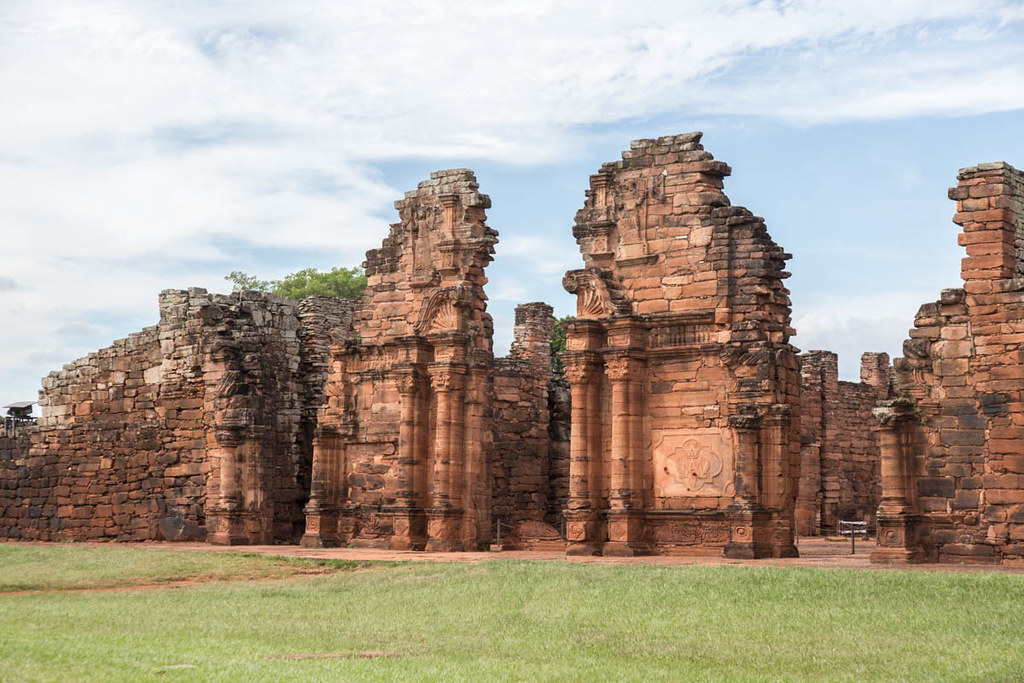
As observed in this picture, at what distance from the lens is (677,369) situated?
77.3ft

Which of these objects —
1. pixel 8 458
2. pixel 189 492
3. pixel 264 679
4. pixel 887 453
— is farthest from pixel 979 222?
pixel 8 458

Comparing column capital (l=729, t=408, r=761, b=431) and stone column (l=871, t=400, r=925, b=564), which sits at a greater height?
column capital (l=729, t=408, r=761, b=431)

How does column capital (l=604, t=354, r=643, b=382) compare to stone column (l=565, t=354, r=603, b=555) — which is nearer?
column capital (l=604, t=354, r=643, b=382)

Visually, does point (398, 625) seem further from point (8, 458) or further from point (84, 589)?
point (8, 458)

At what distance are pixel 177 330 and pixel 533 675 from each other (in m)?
20.8

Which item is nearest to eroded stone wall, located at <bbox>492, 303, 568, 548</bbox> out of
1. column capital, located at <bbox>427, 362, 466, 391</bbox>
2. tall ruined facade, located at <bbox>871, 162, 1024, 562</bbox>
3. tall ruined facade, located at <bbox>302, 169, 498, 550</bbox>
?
tall ruined facade, located at <bbox>302, 169, 498, 550</bbox>

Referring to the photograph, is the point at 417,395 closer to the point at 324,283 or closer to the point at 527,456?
the point at 527,456

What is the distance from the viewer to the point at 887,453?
21219 mm

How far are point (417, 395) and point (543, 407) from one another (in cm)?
512

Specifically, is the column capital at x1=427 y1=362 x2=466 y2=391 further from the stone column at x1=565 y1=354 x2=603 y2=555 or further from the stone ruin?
the stone column at x1=565 y1=354 x2=603 y2=555

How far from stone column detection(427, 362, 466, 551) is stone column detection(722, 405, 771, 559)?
537 centimetres

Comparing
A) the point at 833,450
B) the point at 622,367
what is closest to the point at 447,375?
the point at 622,367

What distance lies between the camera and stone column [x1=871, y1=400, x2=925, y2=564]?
67.9ft

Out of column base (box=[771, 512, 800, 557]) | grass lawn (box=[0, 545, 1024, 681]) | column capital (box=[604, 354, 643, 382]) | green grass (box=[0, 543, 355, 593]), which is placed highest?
column capital (box=[604, 354, 643, 382])
